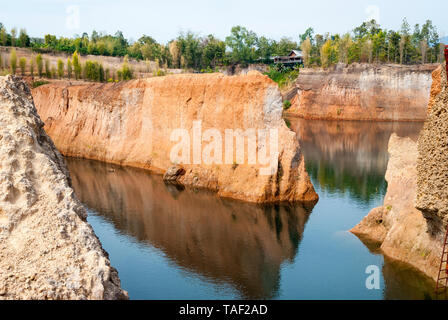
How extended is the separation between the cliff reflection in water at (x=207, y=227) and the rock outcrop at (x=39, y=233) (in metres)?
8.51

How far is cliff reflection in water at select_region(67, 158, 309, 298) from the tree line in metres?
44.1

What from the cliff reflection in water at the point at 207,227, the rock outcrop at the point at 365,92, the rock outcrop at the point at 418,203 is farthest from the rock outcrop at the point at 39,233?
the rock outcrop at the point at 365,92

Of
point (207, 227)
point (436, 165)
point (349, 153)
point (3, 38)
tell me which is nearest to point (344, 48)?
point (349, 153)

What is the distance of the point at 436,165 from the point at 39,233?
13.3m

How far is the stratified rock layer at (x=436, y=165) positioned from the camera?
1670cm

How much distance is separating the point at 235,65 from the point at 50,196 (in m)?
99.7

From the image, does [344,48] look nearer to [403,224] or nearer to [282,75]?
[282,75]

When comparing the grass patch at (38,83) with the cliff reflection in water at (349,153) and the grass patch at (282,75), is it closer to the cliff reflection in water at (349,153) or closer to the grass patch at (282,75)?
the cliff reflection in water at (349,153)

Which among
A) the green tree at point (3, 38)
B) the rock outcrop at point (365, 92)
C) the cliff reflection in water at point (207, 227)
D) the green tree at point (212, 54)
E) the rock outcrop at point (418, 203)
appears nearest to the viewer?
the rock outcrop at point (418, 203)

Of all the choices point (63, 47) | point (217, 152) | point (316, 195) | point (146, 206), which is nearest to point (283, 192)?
point (316, 195)

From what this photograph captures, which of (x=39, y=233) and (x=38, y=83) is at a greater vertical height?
(x=38, y=83)

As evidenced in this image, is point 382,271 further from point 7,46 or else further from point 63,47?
point 63,47

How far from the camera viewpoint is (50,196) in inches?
464

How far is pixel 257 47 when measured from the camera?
382ft
